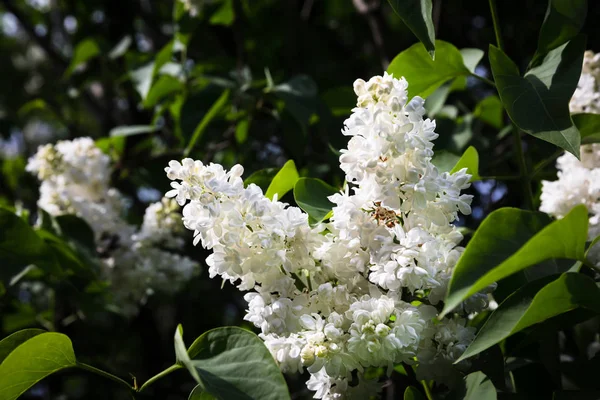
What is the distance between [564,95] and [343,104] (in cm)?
115

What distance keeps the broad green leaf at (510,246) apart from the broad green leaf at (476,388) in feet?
0.73

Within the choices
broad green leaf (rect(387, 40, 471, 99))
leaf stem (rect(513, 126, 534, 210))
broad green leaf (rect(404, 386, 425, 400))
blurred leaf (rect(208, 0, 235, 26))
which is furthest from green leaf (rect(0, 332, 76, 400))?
blurred leaf (rect(208, 0, 235, 26))

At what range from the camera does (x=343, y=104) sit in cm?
234

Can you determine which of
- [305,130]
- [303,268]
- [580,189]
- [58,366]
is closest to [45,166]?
[305,130]

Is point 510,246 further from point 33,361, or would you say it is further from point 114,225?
point 114,225

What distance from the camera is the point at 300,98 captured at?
2.24 m

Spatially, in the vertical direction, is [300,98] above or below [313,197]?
below

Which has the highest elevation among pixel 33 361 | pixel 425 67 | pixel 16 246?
pixel 425 67

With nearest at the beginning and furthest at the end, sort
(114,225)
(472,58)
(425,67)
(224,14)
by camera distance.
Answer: (425,67)
(472,58)
(114,225)
(224,14)

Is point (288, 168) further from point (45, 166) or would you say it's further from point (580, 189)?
point (45, 166)

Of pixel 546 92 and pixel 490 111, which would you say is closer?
pixel 546 92

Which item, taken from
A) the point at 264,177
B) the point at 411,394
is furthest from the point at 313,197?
the point at 411,394

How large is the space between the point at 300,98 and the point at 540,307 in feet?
4.75

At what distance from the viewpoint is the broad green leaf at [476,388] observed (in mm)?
1013
